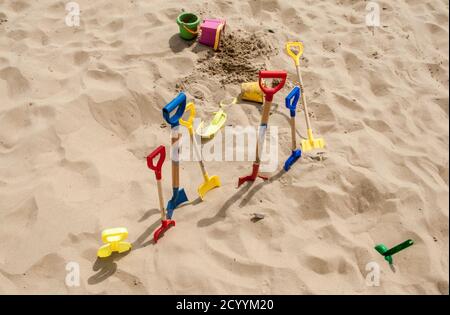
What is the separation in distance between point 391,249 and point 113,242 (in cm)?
156

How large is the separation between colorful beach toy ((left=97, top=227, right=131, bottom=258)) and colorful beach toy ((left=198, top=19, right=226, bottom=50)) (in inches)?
80.6

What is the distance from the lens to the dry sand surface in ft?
7.56

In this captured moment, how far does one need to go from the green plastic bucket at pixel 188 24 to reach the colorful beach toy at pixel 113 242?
2.09m

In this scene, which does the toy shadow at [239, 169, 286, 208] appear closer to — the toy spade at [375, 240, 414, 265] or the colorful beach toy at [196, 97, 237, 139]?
the colorful beach toy at [196, 97, 237, 139]

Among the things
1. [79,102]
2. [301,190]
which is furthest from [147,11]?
[301,190]

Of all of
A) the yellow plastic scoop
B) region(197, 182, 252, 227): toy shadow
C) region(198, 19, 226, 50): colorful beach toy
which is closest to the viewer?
region(197, 182, 252, 227): toy shadow

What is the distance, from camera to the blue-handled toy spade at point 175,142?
2161 millimetres

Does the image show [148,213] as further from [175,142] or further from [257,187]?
[257,187]

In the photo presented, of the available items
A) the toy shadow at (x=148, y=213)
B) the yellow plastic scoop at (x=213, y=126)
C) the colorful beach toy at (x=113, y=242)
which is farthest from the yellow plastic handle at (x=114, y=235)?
the yellow plastic scoop at (x=213, y=126)

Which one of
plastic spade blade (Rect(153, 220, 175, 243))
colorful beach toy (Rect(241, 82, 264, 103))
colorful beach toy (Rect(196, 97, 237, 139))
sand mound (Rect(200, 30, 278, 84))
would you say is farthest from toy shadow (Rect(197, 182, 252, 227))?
sand mound (Rect(200, 30, 278, 84))

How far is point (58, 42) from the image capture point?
12.4 ft

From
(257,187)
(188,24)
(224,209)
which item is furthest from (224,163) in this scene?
(188,24)

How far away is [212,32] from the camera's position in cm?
367
